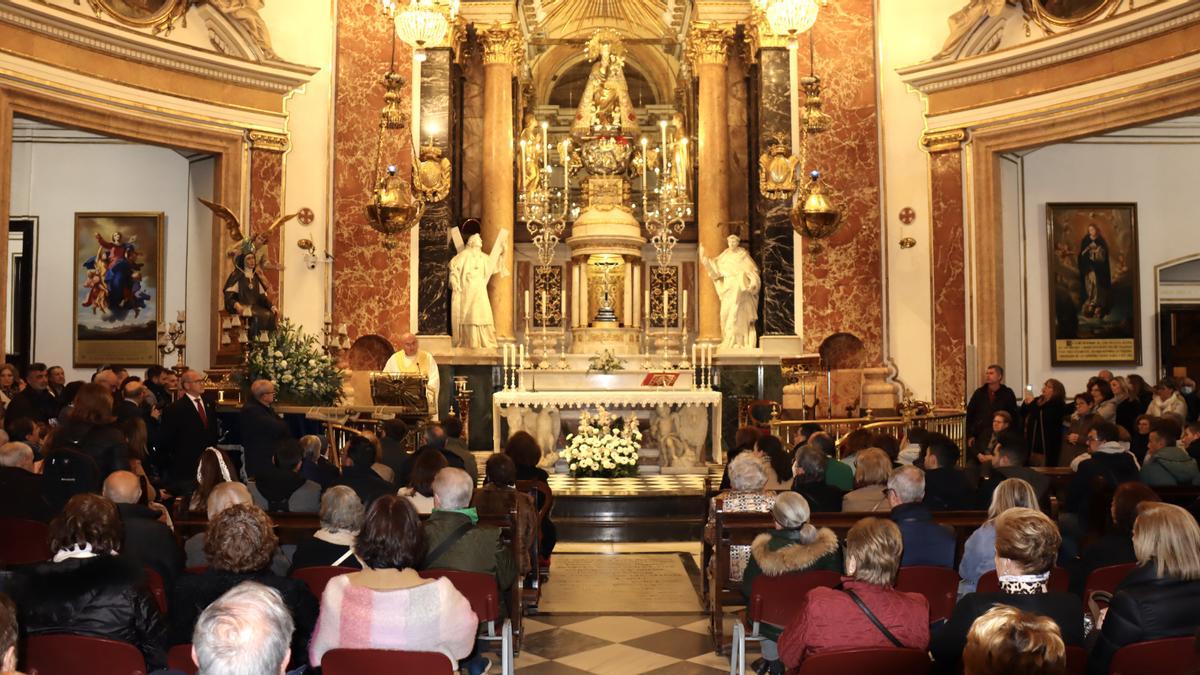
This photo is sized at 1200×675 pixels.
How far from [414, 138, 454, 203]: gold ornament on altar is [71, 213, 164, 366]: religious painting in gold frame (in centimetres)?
454

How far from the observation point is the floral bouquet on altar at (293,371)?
13117 mm

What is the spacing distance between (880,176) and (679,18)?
20.4 feet

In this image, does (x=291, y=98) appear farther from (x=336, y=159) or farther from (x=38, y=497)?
(x=38, y=497)

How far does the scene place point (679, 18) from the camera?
2211cm

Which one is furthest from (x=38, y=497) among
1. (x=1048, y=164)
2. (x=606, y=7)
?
(x=606, y=7)

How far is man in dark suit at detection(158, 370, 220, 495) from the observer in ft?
32.6

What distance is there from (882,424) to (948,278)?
3.89 m

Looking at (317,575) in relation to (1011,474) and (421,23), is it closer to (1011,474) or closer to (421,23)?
(1011,474)

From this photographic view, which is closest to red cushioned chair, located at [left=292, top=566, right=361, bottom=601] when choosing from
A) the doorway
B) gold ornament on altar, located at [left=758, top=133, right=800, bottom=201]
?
gold ornament on altar, located at [left=758, top=133, right=800, bottom=201]

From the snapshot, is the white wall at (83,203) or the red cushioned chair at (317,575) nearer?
the red cushioned chair at (317,575)

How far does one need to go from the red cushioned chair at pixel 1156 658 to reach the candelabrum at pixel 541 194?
14379 millimetres

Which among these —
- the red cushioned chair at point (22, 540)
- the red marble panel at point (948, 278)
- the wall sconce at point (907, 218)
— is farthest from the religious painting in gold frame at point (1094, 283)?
the red cushioned chair at point (22, 540)

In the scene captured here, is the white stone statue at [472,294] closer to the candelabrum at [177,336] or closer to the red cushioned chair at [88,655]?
the candelabrum at [177,336]

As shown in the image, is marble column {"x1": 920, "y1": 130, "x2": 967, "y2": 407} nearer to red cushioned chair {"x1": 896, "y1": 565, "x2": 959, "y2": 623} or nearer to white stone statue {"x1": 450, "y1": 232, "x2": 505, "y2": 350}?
white stone statue {"x1": 450, "y1": 232, "x2": 505, "y2": 350}
